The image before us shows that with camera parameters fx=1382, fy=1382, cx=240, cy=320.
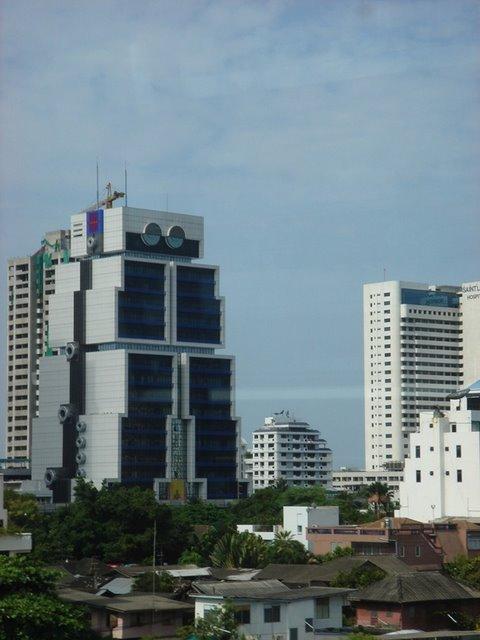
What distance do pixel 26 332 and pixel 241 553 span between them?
11214cm

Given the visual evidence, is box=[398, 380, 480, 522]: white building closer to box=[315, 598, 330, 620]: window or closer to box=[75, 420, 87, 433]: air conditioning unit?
box=[315, 598, 330, 620]: window

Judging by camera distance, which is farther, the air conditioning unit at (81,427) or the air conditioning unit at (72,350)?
the air conditioning unit at (72,350)

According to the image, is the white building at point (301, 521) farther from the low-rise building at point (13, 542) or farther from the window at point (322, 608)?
the low-rise building at point (13, 542)

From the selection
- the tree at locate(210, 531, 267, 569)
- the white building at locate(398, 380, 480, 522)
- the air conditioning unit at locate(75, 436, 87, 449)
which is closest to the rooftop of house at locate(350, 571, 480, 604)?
the tree at locate(210, 531, 267, 569)

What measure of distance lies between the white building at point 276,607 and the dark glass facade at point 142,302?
80078mm

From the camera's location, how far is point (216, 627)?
46.5 m

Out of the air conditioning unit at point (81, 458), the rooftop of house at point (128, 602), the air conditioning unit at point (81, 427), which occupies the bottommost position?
the rooftop of house at point (128, 602)

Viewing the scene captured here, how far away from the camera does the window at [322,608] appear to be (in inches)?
1983

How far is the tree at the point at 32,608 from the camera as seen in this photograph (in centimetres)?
3916

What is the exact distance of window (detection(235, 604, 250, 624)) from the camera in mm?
47684

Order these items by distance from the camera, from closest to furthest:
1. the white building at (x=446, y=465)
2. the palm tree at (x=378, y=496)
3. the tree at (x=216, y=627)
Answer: the tree at (x=216, y=627), the white building at (x=446, y=465), the palm tree at (x=378, y=496)

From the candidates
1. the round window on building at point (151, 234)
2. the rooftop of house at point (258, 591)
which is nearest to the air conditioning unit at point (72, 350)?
the round window on building at point (151, 234)

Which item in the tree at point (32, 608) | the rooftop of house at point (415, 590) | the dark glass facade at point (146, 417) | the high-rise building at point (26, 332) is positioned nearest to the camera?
the tree at point (32, 608)

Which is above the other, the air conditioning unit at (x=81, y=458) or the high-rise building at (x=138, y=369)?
the high-rise building at (x=138, y=369)
